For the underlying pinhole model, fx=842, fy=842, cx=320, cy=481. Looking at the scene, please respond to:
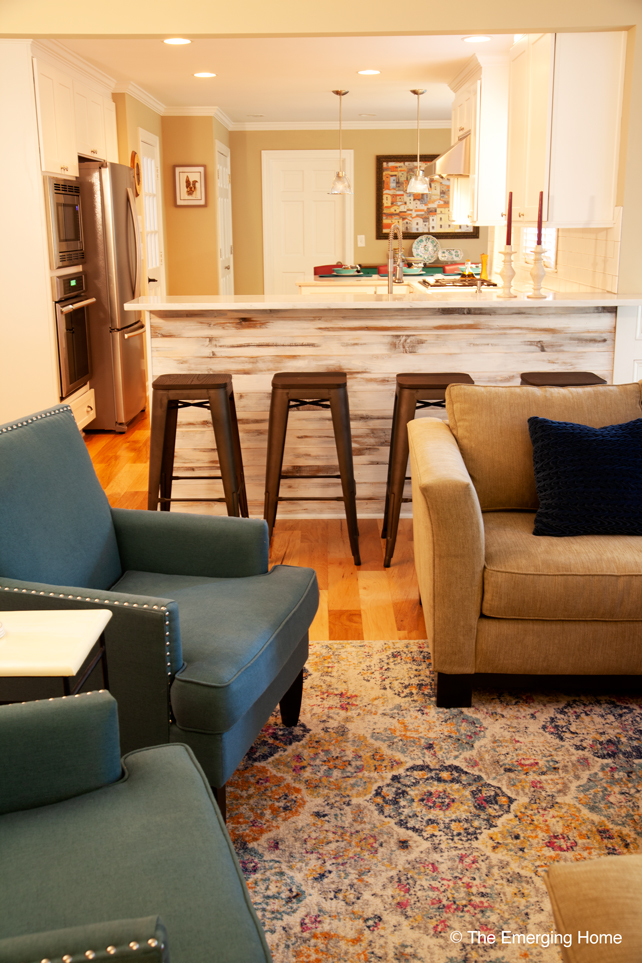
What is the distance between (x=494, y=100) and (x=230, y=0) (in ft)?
8.16

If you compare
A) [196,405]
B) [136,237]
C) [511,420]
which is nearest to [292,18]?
[196,405]

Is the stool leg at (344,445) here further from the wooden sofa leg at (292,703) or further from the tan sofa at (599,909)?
the tan sofa at (599,909)

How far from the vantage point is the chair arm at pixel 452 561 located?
2.29 metres

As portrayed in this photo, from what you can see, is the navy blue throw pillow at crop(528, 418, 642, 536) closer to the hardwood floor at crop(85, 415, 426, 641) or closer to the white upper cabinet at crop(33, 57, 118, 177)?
the hardwood floor at crop(85, 415, 426, 641)

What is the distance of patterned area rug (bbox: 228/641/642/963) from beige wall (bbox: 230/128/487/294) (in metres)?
7.85

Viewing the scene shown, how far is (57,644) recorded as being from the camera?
1518mm

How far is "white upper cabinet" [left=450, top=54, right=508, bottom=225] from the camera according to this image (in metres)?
5.40

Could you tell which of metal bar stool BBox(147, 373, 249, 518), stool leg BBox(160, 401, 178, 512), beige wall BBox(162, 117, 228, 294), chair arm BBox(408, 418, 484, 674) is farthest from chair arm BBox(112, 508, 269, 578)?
beige wall BBox(162, 117, 228, 294)

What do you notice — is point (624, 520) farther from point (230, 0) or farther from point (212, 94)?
point (212, 94)

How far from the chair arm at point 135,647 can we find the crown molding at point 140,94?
19.1 ft

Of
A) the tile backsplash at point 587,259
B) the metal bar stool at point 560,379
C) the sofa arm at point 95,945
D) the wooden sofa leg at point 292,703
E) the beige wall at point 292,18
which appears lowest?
the wooden sofa leg at point 292,703

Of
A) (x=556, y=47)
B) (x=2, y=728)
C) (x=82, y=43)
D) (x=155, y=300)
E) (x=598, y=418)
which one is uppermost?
(x=82, y=43)

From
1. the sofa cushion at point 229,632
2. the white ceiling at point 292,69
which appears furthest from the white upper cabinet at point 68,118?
the sofa cushion at point 229,632

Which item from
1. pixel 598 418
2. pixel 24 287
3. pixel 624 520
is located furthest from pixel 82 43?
pixel 624 520
